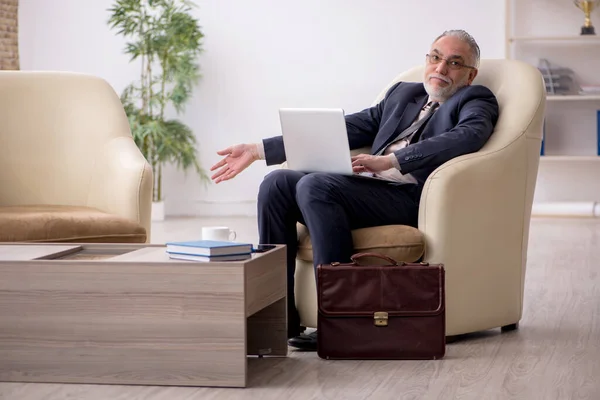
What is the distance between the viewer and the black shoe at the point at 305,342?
275cm

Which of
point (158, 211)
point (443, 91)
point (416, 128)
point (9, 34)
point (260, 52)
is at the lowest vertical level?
point (158, 211)

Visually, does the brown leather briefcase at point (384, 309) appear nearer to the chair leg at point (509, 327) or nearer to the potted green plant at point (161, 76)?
the chair leg at point (509, 327)

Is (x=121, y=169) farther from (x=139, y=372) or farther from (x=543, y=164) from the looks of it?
(x=543, y=164)

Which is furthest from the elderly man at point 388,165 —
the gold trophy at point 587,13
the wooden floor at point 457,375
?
the gold trophy at point 587,13

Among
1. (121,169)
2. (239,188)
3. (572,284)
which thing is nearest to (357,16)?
(239,188)

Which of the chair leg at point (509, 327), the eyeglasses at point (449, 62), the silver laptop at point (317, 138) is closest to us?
the silver laptop at point (317, 138)

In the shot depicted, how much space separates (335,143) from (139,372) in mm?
960

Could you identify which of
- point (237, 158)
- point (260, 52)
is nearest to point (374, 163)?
point (237, 158)

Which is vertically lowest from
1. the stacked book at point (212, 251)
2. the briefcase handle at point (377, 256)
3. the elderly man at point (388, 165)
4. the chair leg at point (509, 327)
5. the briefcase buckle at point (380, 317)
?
the chair leg at point (509, 327)

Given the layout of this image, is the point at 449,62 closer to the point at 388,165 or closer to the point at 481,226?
the point at 388,165

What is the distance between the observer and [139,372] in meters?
2.32

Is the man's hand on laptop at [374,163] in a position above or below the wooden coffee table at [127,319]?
above

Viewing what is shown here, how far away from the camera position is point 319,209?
2.75m

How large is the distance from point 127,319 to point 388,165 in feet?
3.24
